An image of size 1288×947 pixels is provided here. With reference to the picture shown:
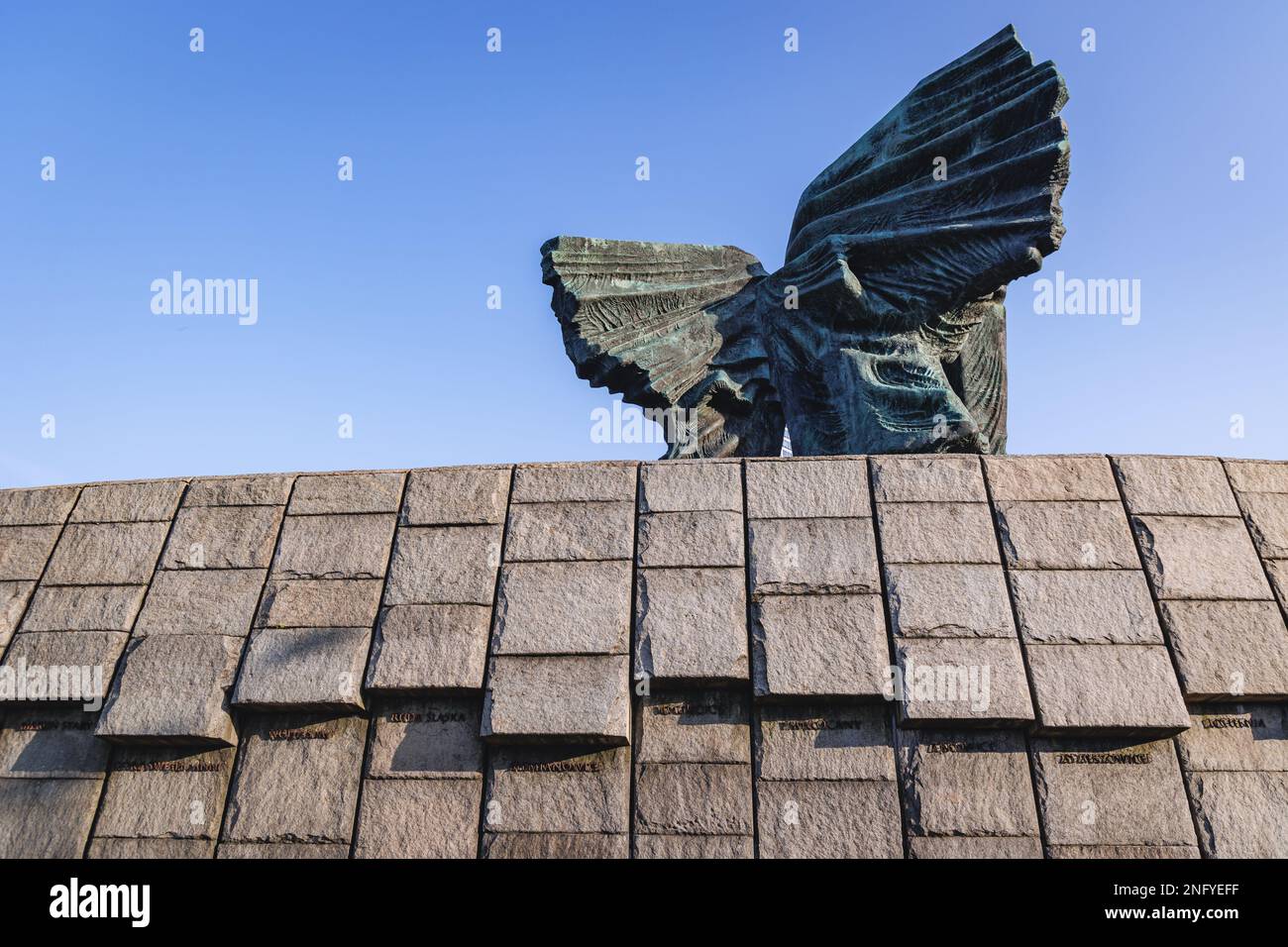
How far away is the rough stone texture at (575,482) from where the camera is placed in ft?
18.9

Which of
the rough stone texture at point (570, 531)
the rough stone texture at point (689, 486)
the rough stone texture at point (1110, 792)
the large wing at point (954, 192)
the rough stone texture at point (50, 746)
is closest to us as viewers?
the rough stone texture at point (1110, 792)

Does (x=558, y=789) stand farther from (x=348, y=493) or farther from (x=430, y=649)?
(x=348, y=493)

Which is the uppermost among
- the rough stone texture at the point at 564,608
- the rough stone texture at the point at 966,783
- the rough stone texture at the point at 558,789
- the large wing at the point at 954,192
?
the large wing at the point at 954,192

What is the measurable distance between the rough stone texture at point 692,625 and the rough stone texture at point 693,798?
416 mm

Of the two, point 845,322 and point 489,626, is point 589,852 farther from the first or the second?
point 845,322

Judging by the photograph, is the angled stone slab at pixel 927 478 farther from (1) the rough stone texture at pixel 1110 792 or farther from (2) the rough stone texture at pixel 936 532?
(1) the rough stone texture at pixel 1110 792

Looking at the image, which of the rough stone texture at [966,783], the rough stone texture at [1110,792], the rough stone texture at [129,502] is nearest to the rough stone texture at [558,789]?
the rough stone texture at [966,783]

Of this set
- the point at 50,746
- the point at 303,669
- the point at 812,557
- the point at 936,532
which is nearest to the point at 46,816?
the point at 50,746

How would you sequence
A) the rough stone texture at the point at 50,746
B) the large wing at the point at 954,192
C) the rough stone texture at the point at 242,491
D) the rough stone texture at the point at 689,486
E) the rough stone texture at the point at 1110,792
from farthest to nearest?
the large wing at the point at 954,192
the rough stone texture at the point at 242,491
the rough stone texture at the point at 689,486
the rough stone texture at the point at 50,746
the rough stone texture at the point at 1110,792

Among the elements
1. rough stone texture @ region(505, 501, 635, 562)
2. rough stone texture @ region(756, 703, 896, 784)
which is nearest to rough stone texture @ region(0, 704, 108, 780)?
rough stone texture @ region(505, 501, 635, 562)

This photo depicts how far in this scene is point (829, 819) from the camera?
4570 mm

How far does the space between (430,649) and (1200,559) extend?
395 cm

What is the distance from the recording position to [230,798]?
488 cm

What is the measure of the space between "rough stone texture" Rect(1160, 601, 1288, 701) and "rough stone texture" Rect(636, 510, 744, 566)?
7.06 ft
